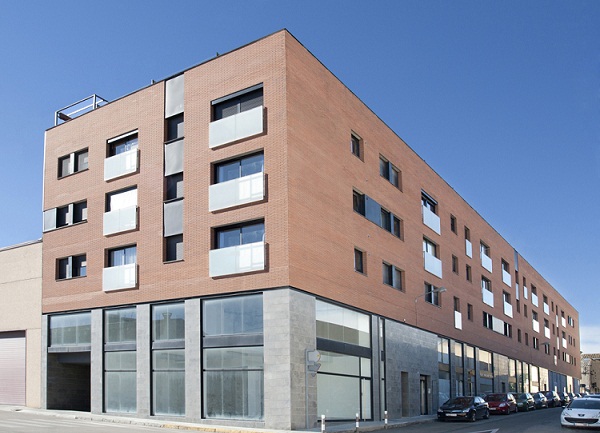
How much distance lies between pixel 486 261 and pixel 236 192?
118ft

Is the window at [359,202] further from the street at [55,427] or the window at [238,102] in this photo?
the street at [55,427]

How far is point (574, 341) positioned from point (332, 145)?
9388 cm

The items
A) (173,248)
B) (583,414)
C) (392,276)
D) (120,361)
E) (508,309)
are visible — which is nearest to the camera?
(583,414)

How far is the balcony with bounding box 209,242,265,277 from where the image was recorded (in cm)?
2800

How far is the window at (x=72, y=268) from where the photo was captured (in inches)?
1379

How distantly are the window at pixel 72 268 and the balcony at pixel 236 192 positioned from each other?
29.5 ft

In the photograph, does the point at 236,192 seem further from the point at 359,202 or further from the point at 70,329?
the point at 70,329

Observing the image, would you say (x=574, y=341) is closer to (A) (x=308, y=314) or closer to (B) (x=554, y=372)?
(B) (x=554, y=372)

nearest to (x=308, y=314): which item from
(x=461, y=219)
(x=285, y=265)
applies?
(x=285, y=265)

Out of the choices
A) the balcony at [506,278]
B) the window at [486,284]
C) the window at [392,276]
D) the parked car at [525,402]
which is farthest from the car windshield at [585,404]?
the balcony at [506,278]

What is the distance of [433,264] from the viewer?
4541cm

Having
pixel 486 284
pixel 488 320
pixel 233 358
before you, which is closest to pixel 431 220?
pixel 486 284

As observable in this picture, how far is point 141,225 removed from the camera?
3244 centimetres

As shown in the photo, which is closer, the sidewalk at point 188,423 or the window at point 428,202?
the sidewalk at point 188,423
